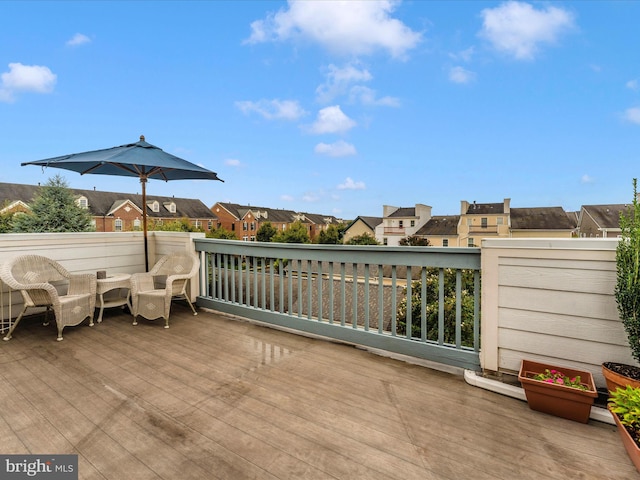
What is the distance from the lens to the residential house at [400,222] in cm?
3859

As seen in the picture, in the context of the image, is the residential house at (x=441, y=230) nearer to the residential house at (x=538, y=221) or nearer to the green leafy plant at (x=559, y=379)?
the residential house at (x=538, y=221)

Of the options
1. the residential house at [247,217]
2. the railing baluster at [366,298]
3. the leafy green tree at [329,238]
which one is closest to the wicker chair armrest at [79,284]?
the railing baluster at [366,298]

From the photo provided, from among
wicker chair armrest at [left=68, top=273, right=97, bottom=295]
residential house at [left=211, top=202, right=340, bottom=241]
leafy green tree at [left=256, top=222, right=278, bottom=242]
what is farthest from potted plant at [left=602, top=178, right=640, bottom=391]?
Answer: residential house at [left=211, top=202, right=340, bottom=241]

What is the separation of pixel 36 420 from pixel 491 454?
2.63m

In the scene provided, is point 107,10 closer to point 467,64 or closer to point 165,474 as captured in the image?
point 165,474

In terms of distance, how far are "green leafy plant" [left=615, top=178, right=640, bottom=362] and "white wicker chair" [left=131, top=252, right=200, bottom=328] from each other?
13.2 feet

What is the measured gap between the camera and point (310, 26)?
312 inches

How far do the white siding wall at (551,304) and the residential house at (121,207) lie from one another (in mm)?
28619

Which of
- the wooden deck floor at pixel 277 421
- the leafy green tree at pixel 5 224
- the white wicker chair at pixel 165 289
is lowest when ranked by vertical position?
the wooden deck floor at pixel 277 421

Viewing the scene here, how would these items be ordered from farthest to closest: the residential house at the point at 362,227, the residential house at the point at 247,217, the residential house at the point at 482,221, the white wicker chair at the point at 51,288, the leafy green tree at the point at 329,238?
the residential house at the point at 247,217
the leafy green tree at the point at 329,238
the residential house at the point at 362,227
the residential house at the point at 482,221
the white wicker chair at the point at 51,288

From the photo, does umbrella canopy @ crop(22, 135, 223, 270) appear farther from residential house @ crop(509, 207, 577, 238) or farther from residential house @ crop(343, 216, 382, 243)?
residential house @ crop(343, 216, 382, 243)

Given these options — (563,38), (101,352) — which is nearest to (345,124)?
(563,38)

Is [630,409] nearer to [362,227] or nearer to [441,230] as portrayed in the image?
[441,230]

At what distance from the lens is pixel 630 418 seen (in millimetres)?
1552
